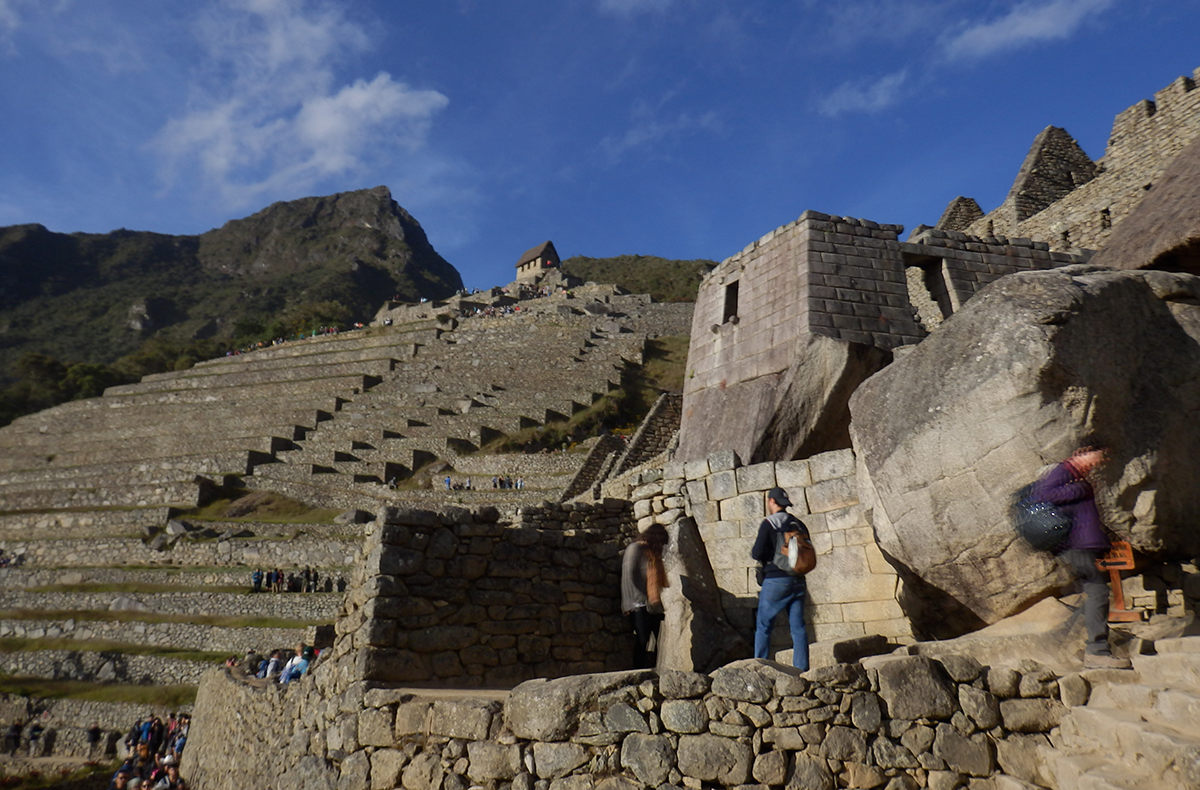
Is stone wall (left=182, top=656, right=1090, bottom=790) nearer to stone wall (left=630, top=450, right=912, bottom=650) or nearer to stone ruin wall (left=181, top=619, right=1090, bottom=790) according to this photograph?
stone ruin wall (left=181, top=619, right=1090, bottom=790)

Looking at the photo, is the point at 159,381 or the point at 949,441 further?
the point at 159,381

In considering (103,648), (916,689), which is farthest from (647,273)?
(916,689)

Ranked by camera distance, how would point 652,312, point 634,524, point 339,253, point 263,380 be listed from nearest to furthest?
point 634,524 < point 263,380 < point 652,312 < point 339,253

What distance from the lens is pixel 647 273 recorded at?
80688 millimetres

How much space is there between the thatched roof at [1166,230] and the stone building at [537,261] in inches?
2791

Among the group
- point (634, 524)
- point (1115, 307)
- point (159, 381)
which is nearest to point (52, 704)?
point (634, 524)

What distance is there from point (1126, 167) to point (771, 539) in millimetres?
15135

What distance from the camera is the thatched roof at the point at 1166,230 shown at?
6051mm

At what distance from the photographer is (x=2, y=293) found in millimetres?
98375

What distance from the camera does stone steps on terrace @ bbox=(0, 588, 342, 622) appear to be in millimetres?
19016

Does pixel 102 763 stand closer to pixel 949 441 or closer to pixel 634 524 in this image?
pixel 634 524

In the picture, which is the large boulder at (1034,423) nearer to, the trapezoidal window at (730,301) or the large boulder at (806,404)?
the large boulder at (806,404)

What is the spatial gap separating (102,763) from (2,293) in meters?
113

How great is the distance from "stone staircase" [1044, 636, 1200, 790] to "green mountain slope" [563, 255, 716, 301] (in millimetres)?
62135
